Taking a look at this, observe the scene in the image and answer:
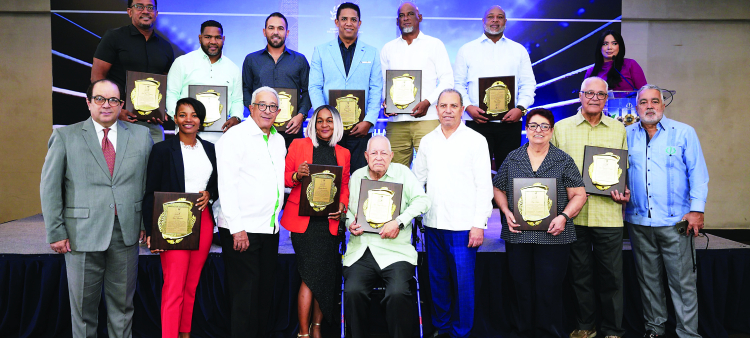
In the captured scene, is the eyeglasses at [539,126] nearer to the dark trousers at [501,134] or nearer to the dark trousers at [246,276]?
the dark trousers at [501,134]

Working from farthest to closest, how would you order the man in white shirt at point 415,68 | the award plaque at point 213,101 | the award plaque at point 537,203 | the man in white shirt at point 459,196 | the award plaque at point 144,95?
the man in white shirt at point 415,68 < the award plaque at point 213,101 < the award plaque at point 144,95 < the man in white shirt at point 459,196 < the award plaque at point 537,203

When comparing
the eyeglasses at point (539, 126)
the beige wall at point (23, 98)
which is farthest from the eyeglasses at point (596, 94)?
the beige wall at point (23, 98)

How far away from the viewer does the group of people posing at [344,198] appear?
2.80 m

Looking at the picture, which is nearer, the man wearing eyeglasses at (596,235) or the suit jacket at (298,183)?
the suit jacket at (298,183)

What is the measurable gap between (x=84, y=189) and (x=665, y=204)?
3925 millimetres

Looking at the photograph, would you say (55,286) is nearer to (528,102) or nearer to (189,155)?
(189,155)

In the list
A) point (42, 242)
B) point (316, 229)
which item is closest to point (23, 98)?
point (42, 242)

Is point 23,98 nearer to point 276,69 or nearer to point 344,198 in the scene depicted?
point 276,69

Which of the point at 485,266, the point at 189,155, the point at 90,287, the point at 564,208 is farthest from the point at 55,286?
the point at 564,208

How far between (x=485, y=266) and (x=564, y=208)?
0.84m

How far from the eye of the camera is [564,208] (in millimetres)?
3135

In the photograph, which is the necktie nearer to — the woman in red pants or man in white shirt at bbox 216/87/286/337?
the woman in red pants

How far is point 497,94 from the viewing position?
145 inches

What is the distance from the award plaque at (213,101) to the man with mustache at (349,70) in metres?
0.71
